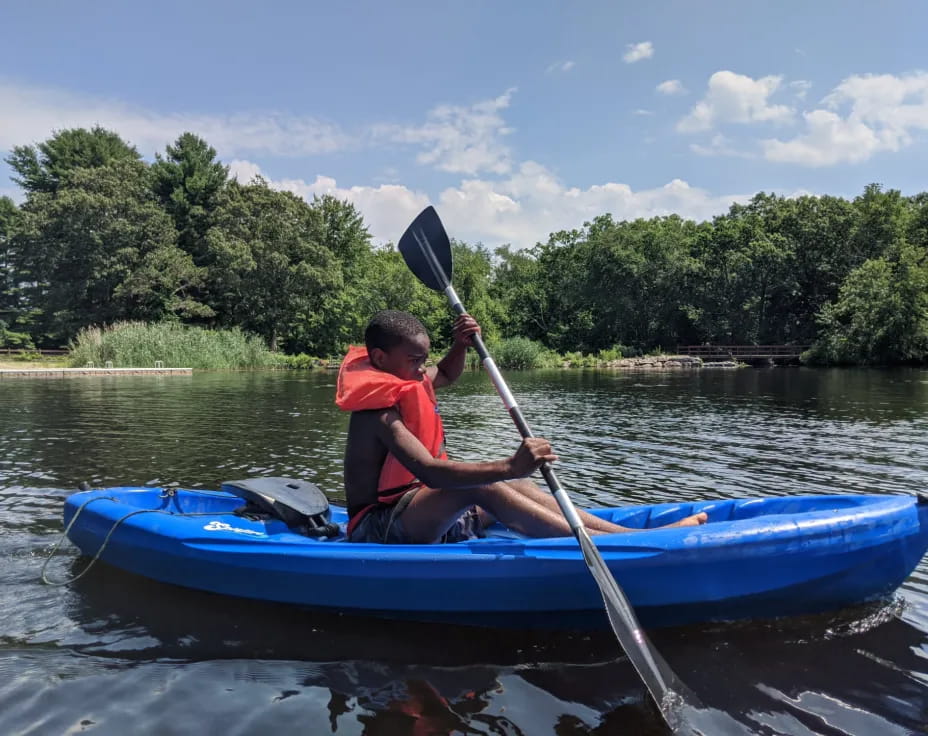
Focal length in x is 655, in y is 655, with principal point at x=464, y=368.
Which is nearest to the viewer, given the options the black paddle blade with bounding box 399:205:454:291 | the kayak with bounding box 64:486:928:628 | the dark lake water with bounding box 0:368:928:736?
the dark lake water with bounding box 0:368:928:736

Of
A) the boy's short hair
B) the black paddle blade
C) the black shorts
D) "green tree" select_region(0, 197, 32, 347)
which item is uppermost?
"green tree" select_region(0, 197, 32, 347)

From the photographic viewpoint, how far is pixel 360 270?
49250mm

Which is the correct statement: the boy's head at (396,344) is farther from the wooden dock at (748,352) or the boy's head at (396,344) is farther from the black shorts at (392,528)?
the wooden dock at (748,352)

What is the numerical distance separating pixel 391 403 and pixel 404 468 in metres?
0.45

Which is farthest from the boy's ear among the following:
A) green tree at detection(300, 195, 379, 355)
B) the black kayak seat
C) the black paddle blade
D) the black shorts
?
green tree at detection(300, 195, 379, 355)

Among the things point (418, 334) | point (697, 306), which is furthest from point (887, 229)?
point (418, 334)

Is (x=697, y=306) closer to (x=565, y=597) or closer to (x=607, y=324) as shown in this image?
(x=607, y=324)

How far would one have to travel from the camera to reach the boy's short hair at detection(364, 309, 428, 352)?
12.0 ft

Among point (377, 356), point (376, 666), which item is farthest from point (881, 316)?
point (376, 666)

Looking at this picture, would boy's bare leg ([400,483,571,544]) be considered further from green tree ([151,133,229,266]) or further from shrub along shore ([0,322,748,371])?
green tree ([151,133,229,266])

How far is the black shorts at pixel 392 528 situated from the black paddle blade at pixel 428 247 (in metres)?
2.13

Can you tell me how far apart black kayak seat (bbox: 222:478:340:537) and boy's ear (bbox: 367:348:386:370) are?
4.13 ft

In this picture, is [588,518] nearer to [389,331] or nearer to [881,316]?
[389,331]

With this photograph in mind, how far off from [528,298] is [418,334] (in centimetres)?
5142
